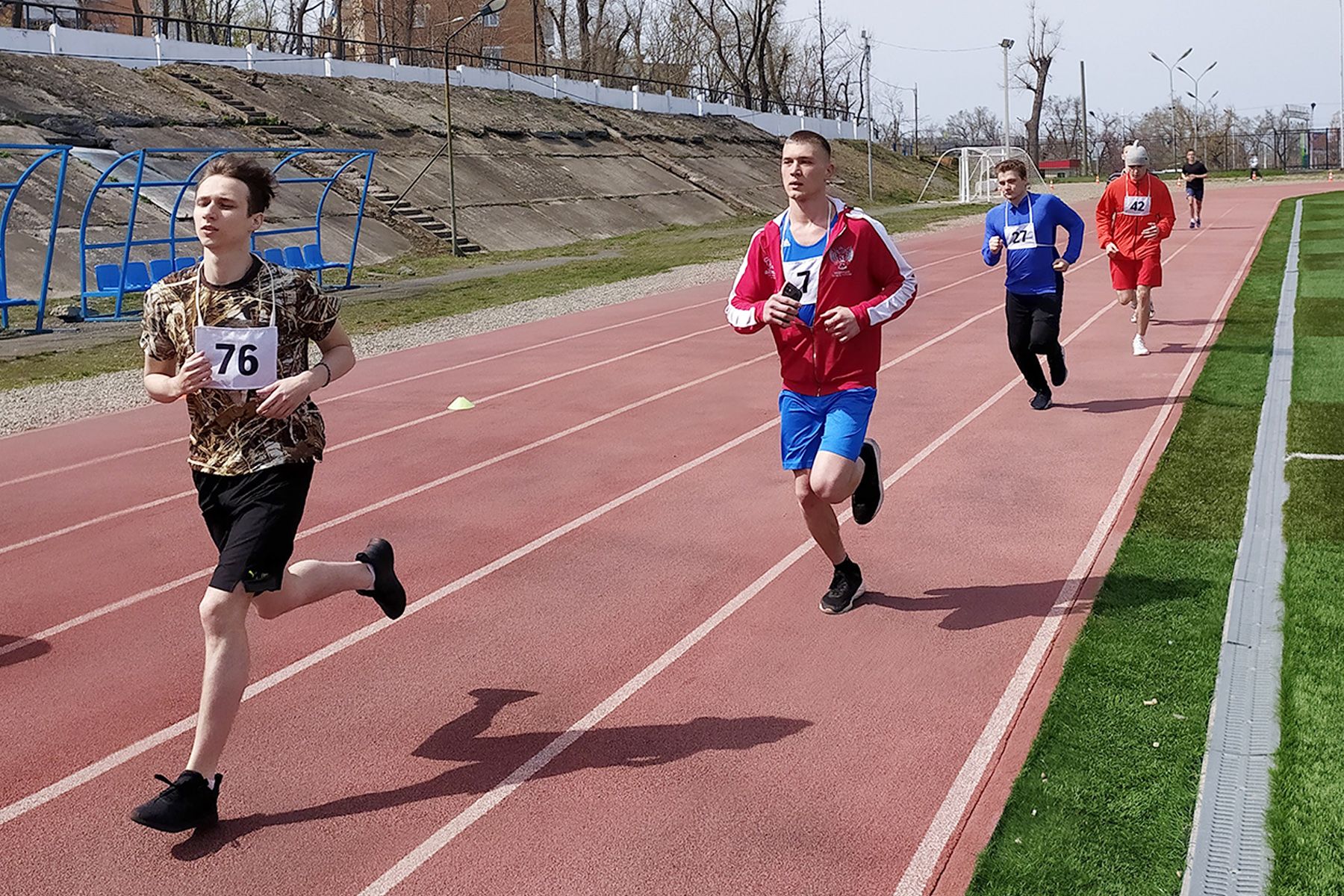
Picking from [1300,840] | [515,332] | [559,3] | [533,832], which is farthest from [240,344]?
[559,3]

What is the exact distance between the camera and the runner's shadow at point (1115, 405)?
10.3 metres

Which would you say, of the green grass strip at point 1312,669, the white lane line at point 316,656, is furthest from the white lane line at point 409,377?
the green grass strip at point 1312,669

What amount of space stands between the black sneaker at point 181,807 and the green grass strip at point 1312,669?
9.89 feet

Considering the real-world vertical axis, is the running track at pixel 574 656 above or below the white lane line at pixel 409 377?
below

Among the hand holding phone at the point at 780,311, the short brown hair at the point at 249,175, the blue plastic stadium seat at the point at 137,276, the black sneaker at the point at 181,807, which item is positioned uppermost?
the blue plastic stadium seat at the point at 137,276

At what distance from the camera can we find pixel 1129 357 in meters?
12.9

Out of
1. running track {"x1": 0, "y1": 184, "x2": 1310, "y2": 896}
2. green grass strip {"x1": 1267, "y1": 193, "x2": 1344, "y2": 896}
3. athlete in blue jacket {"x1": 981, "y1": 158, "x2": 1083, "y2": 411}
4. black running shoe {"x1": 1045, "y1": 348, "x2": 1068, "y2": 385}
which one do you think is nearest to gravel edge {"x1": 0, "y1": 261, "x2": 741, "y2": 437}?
running track {"x1": 0, "y1": 184, "x2": 1310, "y2": 896}

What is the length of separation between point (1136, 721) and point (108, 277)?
1896 centimetres

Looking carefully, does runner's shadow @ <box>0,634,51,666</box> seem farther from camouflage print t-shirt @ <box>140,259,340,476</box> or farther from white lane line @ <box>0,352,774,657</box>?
camouflage print t-shirt @ <box>140,259,340,476</box>

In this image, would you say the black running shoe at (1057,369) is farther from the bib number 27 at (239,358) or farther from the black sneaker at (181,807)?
the black sneaker at (181,807)

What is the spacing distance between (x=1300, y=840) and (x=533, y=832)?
7.19ft

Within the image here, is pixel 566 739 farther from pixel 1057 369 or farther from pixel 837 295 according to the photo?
pixel 1057 369

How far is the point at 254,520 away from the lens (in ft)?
13.4

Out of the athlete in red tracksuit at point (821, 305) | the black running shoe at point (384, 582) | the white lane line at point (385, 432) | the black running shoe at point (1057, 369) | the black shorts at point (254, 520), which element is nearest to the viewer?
the black shorts at point (254, 520)
